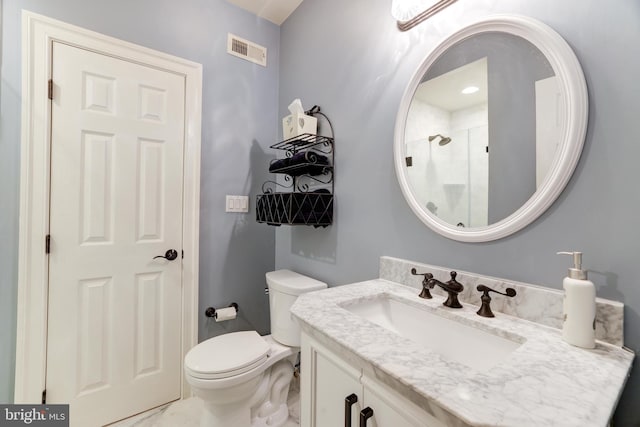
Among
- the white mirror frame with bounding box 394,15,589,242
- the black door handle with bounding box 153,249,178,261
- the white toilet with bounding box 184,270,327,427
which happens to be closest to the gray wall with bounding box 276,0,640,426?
the white mirror frame with bounding box 394,15,589,242

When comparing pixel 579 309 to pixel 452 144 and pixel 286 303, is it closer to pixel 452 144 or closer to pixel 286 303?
pixel 452 144

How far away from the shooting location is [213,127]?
1.79 meters

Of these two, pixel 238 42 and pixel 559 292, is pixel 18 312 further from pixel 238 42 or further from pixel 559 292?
pixel 559 292

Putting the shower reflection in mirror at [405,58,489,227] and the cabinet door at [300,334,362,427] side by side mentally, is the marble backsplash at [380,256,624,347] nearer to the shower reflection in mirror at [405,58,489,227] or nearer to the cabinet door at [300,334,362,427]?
the shower reflection in mirror at [405,58,489,227]

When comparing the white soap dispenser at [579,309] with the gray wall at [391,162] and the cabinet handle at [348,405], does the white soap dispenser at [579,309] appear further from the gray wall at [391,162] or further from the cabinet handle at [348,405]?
the cabinet handle at [348,405]

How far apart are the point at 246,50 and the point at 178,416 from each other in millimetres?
2359

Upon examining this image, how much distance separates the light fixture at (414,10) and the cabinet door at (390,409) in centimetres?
129

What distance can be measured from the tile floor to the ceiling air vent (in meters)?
2.28

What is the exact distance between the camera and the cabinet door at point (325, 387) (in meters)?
0.66

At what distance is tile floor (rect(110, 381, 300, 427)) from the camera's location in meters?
1.46

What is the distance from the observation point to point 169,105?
1633 millimetres

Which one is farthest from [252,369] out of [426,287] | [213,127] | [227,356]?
[213,127]

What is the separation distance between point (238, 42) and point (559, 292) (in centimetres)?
220

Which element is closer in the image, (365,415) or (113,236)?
(365,415)
